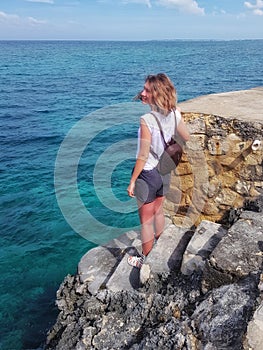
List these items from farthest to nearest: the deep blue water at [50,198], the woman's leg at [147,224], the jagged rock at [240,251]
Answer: the deep blue water at [50,198] < the woman's leg at [147,224] < the jagged rock at [240,251]

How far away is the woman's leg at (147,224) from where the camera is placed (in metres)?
4.18

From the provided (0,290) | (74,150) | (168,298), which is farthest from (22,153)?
(168,298)

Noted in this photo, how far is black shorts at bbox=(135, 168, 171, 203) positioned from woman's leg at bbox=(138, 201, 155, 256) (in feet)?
0.44

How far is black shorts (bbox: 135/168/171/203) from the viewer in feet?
12.9

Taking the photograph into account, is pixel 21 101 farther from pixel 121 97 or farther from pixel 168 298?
pixel 168 298

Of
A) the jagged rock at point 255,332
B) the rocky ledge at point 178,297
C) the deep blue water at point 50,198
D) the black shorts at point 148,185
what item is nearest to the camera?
the jagged rock at point 255,332

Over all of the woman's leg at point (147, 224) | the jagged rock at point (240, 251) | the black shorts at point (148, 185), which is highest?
the black shorts at point (148, 185)

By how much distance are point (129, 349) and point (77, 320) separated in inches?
37.6

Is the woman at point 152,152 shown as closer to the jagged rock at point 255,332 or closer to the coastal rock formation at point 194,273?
the coastal rock formation at point 194,273

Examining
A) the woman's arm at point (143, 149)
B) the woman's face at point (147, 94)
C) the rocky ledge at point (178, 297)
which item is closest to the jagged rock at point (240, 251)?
the rocky ledge at point (178, 297)

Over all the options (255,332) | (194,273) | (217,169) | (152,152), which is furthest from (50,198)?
(255,332)

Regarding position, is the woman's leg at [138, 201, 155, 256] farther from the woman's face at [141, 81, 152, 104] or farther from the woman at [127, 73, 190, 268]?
the woman's face at [141, 81, 152, 104]

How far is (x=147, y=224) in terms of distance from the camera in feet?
14.0

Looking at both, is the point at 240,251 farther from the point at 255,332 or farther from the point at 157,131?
the point at 157,131
